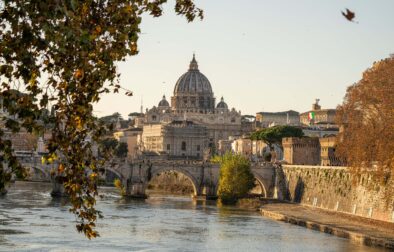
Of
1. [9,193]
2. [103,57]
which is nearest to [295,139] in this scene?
[9,193]

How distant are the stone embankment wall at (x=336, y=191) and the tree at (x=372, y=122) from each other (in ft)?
4.90

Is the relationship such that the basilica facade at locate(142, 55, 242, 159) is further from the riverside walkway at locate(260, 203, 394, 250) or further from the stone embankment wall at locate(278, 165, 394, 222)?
the riverside walkway at locate(260, 203, 394, 250)

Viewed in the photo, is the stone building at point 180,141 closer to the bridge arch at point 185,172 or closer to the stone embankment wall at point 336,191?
the bridge arch at point 185,172

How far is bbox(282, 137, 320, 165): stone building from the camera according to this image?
7638 centimetres

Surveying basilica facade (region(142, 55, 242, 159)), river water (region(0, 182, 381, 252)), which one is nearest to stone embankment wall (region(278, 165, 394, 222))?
river water (region(0, 182, 381, 252))

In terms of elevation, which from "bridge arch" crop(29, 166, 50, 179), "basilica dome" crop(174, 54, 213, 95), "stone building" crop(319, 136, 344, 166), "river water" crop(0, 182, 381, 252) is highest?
"basilica dome" crop(174, 54, 213, 95)

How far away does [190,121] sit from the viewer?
548ft

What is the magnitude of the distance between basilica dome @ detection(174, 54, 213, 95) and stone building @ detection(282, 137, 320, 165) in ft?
381

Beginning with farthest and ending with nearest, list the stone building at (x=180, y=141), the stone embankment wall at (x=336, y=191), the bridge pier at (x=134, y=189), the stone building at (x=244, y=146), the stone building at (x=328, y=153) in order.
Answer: the stone building at (x=180, y=141)
the stone building at (x=244, y=146)
the bridge pier at (x=134, y=189)
the stone building at (x=328, y=153)
the stone embankment wall at (x=336, y=191)

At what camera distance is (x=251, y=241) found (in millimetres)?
37500

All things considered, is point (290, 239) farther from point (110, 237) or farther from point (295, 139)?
point (295, 139)

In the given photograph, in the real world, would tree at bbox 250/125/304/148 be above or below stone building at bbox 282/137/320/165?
above

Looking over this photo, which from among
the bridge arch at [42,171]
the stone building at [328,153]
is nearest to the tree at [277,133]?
the bridge arch at [42,171]

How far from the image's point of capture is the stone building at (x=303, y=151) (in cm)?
7638
